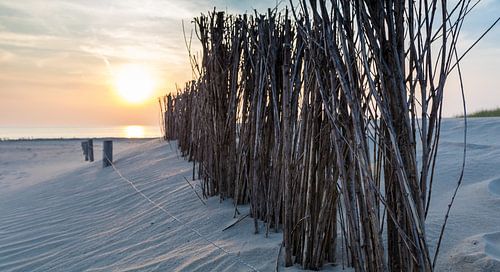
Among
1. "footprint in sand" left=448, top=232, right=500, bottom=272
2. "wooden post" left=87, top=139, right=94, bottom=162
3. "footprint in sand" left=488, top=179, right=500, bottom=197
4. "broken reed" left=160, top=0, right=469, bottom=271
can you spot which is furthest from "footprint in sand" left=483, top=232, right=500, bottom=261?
"wooden post" left=87, top=139, right=94, bottom=162

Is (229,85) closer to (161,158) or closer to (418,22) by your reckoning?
(418,22)

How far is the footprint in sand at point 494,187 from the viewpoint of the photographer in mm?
2586

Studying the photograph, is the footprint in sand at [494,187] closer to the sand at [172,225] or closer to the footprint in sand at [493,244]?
the sand at [172,225]

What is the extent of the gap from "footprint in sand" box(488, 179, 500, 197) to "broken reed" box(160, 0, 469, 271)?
0.62m

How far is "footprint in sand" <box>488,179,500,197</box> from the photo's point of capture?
259cm

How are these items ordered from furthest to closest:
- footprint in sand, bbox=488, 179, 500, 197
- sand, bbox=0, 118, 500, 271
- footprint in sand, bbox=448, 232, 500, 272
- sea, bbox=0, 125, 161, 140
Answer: sea, bbox=0, 125, 161, 140, footprint in sand, bbox=488, 179, 500, 197, sand, bbox=0, 118, 500, 271, footprint in sand, bbox=448, 232, 500, 272

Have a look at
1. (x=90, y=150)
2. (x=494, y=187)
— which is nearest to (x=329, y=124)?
(x=494, y=187)

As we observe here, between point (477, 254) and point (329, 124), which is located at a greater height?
point (329, 124)

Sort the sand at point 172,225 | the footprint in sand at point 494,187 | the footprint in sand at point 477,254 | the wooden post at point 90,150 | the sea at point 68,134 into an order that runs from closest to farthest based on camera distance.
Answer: the footprint in sand at point 477,254 < the sand at point 172,225 < the footprint in sand at point 494,187 < the wooden post at point 90,150 < the sea at point 68,134

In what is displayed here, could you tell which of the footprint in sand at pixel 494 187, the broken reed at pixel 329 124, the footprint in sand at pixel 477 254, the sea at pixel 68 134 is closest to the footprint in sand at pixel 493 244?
the footprint in sand at pixel 477 254

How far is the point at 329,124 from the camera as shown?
5.76 feet

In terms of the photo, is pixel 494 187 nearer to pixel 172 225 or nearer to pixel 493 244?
pixel 493 244

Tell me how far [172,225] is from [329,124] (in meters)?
1.58

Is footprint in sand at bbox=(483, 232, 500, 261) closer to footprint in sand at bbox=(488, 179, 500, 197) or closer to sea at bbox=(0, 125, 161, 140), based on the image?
footprint in sand at bbox=(488, 179, 500, 197)
